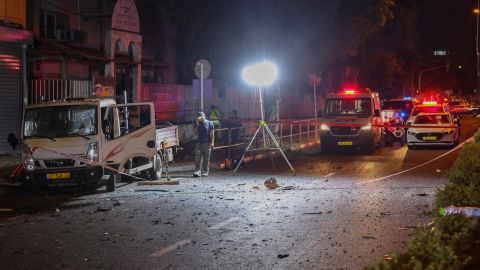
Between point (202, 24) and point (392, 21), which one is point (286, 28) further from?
point (392, 21)

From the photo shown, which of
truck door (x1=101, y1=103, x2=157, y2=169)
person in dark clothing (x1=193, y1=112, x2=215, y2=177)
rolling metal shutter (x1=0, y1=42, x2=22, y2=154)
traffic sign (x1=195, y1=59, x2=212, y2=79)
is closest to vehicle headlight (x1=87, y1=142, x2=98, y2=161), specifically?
truck door (x1=101, y1=103, x2=157, y2=169)

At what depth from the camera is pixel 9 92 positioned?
776 inches

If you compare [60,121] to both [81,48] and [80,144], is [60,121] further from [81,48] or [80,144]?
[81,48]

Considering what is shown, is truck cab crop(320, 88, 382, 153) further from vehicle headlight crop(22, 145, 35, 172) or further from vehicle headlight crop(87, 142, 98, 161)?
vehicle headlight crop(22, 145, 35, 172)

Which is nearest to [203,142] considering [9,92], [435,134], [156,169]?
[156,169]

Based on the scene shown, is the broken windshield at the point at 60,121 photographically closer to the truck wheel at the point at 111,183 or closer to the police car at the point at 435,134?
the truck wheel at the point at 111,183

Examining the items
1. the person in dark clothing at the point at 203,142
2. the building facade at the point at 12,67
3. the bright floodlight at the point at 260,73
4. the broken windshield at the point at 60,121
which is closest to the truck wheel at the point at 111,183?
the broken windshield at the point at 60,121

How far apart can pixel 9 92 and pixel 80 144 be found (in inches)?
316

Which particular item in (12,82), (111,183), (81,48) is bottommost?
(111,183)

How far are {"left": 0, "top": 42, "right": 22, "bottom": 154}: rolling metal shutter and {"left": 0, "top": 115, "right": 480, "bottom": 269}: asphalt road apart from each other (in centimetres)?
680

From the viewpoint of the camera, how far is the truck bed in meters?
15.5

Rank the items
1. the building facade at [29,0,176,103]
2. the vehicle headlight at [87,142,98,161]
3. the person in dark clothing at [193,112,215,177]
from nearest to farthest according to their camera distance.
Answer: the vehicle headlight at [87,142,98,161] → the person in dark clothing at [193,112,215,177] → the building facade at [29,0,176,103]

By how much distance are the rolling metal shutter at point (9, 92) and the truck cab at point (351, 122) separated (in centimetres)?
1055

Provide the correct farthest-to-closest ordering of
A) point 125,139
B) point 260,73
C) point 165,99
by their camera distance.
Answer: point 165,99, point 260,73, point 125,139
